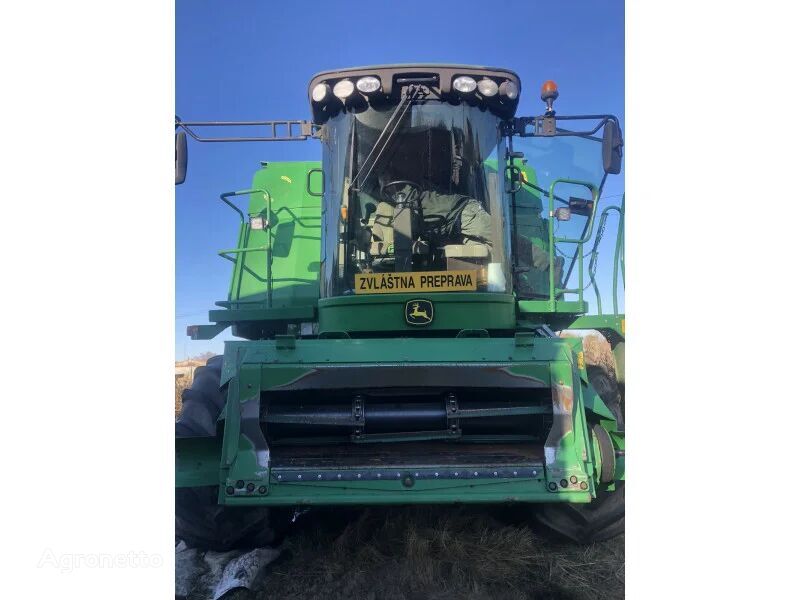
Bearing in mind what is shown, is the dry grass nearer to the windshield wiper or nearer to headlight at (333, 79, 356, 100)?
the windshield wiper

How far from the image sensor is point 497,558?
9.16ft

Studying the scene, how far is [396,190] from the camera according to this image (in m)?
3.38

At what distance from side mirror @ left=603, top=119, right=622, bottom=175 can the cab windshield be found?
0.64m

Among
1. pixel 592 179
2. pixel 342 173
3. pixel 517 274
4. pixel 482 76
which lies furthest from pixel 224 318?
pixel 592 179

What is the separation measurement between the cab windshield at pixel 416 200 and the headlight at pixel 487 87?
0.13 metres

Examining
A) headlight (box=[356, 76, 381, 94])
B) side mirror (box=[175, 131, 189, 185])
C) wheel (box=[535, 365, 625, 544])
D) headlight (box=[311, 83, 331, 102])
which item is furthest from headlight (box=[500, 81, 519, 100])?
wheel (box=[535, 365, 625, 544])

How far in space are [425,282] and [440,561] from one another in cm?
142

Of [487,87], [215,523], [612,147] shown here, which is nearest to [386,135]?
[487,87]

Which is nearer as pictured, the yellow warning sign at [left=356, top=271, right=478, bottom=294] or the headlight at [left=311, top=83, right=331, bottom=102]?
Result: the yellow warning sign at [left=356, top=271, right=478, bottom=294]

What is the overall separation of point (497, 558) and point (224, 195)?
2.89 m

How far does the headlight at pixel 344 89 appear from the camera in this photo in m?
3.26

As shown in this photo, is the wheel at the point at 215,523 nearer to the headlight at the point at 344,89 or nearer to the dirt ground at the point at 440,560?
the dirt ground at the point at 440,560

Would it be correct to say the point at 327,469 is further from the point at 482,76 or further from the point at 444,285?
the point at 482,76

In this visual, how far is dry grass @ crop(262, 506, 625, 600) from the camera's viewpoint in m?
2.61
